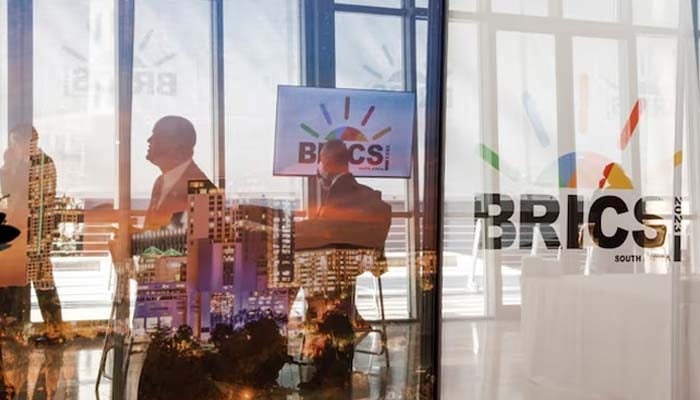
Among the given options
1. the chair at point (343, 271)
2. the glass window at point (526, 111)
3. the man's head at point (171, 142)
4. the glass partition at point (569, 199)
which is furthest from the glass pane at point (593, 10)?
the man's head at point (171, 142)

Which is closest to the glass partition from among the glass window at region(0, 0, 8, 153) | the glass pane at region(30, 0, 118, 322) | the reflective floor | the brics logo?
the reflective floor

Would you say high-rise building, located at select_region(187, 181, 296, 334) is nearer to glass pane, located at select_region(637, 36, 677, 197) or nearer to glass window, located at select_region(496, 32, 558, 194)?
glass window, located at select_region(496, 32, 558, 194)

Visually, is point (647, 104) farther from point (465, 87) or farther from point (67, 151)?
point (67, 151)

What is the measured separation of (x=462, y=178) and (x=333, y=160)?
0.50 meters

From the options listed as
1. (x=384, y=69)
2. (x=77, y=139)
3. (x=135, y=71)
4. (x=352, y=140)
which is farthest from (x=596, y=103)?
(x=77, y=139)

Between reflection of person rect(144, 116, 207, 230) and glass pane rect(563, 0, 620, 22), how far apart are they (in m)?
1.54

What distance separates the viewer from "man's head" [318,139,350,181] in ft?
7.01

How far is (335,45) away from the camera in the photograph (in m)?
2.16

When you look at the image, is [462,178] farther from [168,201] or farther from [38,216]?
[38,216]

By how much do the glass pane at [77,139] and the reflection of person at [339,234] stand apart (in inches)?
27.1

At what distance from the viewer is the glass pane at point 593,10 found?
2.40 m

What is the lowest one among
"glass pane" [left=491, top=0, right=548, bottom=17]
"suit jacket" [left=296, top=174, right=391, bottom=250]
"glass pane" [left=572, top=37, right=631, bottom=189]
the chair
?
the chair

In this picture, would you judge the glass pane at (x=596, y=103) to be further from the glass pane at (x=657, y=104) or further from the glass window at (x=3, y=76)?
the glass window at (x=3, y=76)

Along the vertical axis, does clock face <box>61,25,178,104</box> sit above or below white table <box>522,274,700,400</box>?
above
